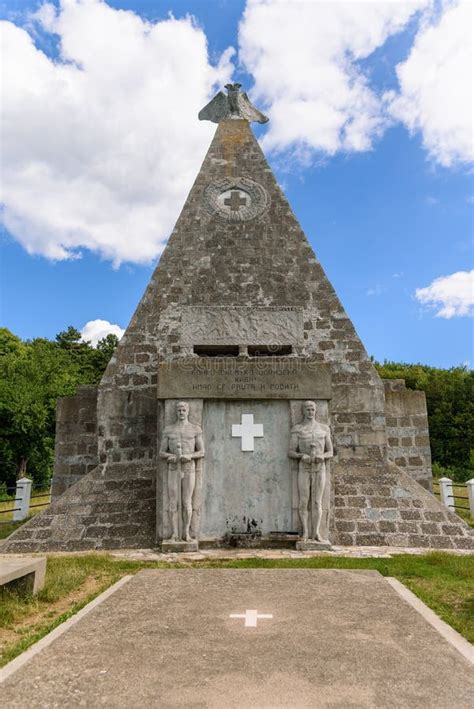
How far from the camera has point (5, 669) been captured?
131 inches

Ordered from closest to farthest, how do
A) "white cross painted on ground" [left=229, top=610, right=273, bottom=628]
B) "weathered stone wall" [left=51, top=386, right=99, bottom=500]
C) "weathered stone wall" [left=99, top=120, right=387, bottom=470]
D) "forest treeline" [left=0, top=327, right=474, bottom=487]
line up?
"white cross painted on ground" [left=229, top=610, right=273, bottom=628] → "weathered stone wall" [left=99, top=120, right=387, bottom=470] → "weathered stone wall" [left=51, top=386, right=99, bottom=500] → "forest treeline" [left=0, top=327, right=474, bottom=487]

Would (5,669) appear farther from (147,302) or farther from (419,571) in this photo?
(147,302)

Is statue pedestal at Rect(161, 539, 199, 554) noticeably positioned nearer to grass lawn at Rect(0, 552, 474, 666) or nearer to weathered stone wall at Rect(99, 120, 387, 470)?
grass lawn at Rect(0, 552, 474, 666)

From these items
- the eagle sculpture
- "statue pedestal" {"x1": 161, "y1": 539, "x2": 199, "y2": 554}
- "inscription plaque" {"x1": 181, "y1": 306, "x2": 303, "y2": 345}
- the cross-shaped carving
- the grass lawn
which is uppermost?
the eagle sculpture

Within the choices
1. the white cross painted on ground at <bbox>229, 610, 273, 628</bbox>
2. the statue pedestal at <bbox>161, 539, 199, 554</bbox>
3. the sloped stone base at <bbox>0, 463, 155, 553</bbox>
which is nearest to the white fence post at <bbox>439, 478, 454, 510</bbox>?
the sloped stone base at <bbox>0, 463, 155, 553</bbox>

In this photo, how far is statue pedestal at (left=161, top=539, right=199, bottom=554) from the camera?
25.1ft

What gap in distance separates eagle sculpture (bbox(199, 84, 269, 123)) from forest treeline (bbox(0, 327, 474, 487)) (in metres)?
12.7

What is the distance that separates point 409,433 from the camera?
1020cm

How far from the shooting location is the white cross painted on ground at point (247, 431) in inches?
322

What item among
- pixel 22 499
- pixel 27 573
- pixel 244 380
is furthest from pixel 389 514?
pixel 22 499

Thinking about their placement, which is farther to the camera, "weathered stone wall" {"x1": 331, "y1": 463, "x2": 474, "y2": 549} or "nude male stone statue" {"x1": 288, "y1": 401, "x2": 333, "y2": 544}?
"weathered stone wall" {"x1": 331, "y1": 463, "x2": 474, "y2": 549}

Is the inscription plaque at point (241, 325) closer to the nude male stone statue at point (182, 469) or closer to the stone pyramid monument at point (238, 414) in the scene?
the stone pyramid monument at point (238, 414)

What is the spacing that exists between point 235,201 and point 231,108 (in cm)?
305

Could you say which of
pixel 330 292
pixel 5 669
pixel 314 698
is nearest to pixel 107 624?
pixel 5 669
